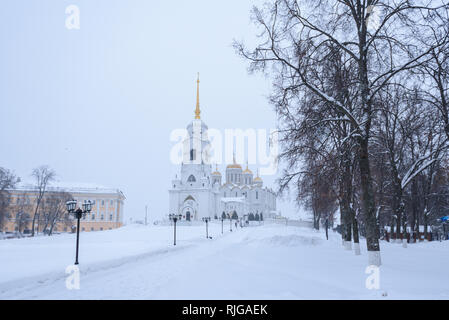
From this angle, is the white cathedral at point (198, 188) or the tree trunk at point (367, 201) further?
the white cathedral at point (198, 188)

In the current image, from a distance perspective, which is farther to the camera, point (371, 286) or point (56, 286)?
point (56, 286)

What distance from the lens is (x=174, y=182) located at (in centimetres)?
8156

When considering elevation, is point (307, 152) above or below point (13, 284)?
above

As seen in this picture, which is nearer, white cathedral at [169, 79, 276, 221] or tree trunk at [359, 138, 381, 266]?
tree trunk at [359, 138, 381, 266]

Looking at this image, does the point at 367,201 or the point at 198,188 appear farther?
the point at 198,188

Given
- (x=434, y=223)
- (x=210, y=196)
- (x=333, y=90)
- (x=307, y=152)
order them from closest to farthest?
(x=333, y=90)
(x=307, y=152)
(x=434, y=223)
(x=210, y=196)

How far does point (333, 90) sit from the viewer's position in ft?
39.3

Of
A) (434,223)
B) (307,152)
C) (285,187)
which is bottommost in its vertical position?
(434,223)

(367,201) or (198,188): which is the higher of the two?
(198,188)

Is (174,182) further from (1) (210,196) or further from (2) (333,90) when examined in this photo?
(2) (333,90)
